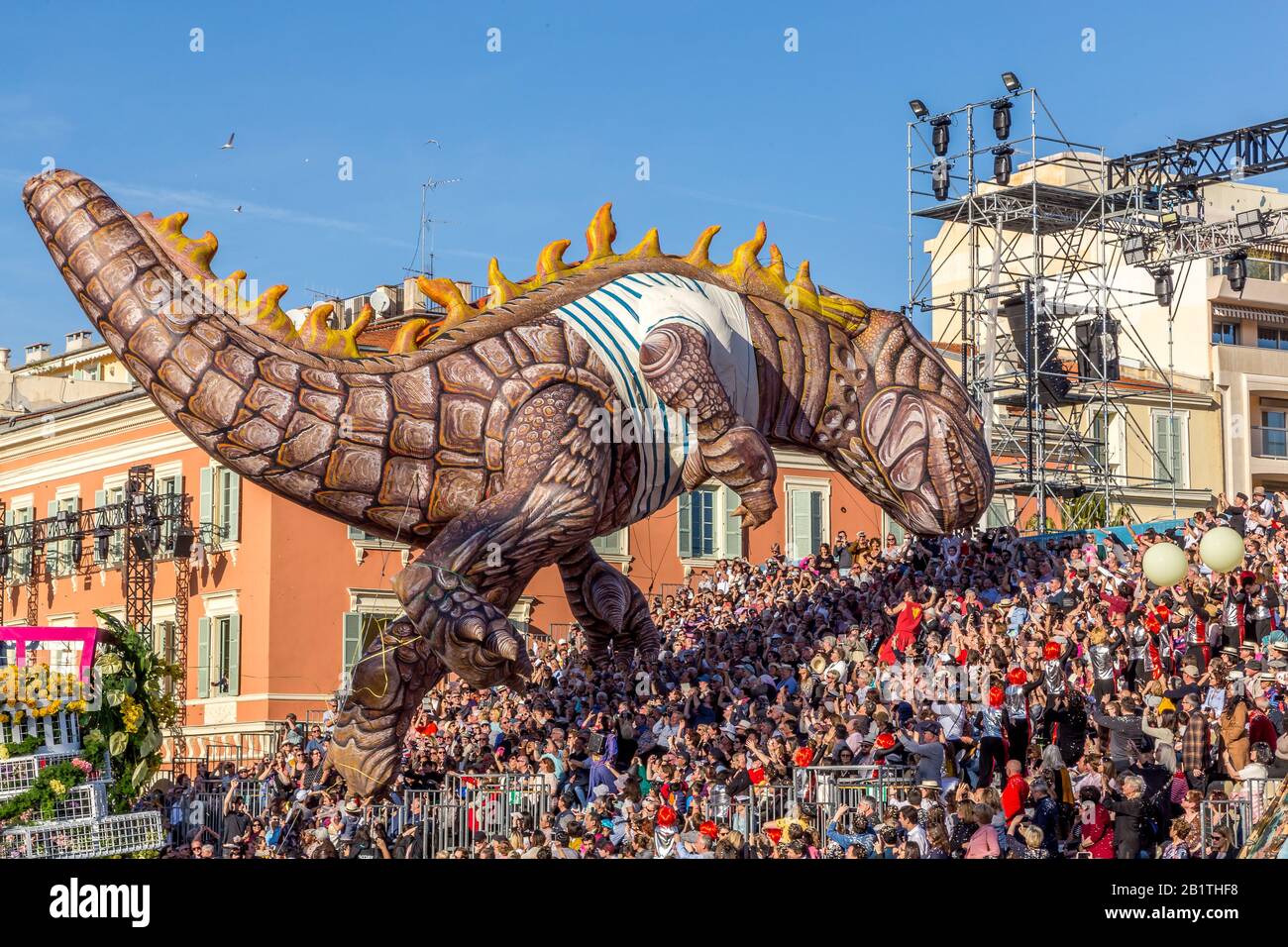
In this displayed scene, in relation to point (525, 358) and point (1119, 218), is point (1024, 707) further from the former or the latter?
point (1119, 218)

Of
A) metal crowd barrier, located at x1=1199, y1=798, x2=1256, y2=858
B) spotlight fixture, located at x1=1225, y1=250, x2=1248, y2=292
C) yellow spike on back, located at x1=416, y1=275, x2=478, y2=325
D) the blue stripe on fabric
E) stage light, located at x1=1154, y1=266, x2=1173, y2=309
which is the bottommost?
metal crowd barrier, located at x1=1199, y1=798, x2=1256, y2=858

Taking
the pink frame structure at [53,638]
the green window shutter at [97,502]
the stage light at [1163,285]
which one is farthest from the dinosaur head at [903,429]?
the green window shutter at [97,502]

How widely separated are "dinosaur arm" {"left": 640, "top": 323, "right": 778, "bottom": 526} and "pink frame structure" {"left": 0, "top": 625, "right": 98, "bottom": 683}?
26.7ft

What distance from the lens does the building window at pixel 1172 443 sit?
43.2 meters

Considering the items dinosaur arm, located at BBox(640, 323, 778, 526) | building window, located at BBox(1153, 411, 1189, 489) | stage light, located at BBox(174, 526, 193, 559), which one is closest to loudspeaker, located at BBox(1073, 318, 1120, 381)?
building window, located at BBox(1153, 411, 1189, 489)

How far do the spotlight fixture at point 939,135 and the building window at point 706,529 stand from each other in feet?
27.4

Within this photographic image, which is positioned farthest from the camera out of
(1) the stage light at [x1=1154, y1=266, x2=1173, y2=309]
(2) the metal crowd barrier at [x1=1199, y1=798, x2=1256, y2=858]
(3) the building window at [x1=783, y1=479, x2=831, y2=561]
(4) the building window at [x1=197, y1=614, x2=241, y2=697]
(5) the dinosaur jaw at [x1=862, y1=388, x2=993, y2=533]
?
(3) the building window at [x1=783, y1=479, x2=831, y2=561]

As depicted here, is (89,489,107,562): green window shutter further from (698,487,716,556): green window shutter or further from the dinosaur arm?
the dinosaur arm

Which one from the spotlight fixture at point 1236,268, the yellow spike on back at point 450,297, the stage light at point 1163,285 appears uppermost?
the spotlight fixture at point 1236,268

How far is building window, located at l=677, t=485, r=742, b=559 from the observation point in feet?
124

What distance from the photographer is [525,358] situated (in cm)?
1372

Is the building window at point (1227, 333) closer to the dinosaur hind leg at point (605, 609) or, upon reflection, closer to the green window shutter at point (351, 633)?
the green window shutter at point (351, 633)
